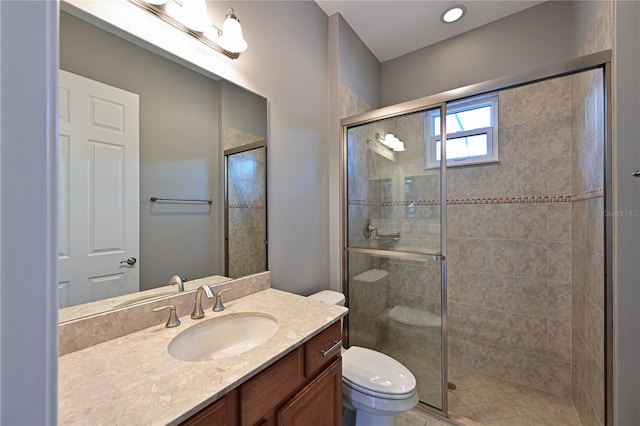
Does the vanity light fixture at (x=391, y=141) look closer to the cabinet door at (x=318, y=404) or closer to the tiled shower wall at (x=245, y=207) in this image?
the tiled shower wall at (x=245, y=207)

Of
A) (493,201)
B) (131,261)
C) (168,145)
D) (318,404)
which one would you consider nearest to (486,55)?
(493,201)

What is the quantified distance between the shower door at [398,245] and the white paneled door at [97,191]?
1.39 m

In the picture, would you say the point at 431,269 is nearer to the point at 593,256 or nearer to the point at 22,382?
the point at 593,256

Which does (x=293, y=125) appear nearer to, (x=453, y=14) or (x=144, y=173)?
(x=144, y=173)

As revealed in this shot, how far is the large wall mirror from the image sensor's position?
825 mm

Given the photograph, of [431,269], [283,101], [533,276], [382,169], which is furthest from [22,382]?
[533,276]

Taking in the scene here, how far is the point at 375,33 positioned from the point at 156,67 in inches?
72.8

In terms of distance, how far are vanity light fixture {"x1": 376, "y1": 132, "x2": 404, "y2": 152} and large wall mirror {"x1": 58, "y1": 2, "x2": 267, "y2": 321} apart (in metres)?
1.01

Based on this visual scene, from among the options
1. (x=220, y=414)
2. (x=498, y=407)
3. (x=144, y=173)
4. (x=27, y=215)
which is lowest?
(x=498, y=407)

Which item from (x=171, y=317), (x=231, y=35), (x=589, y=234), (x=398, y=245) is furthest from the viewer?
(x=398, y=245)

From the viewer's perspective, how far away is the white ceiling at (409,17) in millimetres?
1825

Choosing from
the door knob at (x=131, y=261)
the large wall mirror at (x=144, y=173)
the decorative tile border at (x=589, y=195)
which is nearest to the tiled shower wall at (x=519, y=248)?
the decorative tile border at (x=589, y=195)

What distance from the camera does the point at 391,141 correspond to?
6.41ft

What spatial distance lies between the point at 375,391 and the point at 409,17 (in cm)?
253
